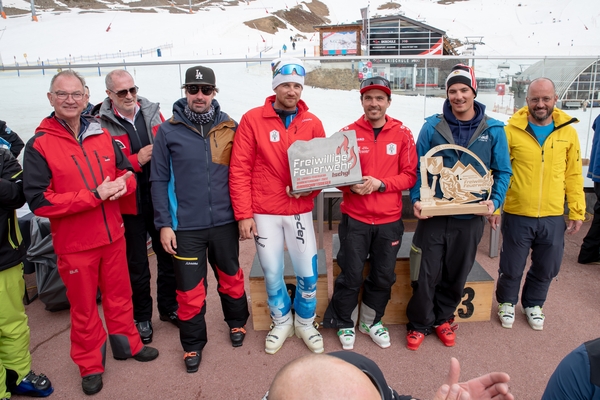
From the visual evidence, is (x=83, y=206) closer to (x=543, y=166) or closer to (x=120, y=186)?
(x=120, y=186)

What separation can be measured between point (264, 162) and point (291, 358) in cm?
147

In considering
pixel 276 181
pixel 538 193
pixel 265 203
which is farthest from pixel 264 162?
pixel 538 193

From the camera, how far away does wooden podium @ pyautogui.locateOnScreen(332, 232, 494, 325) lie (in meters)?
3.23

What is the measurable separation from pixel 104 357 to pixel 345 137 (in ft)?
7.54

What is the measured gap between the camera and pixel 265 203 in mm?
2791

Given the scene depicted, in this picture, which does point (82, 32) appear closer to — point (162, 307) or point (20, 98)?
point (20, 98)

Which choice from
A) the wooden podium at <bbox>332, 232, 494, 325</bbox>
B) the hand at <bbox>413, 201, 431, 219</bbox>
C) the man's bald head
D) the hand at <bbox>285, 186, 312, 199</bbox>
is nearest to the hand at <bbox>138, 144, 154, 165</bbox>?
the hand at <bbox>285, 186, 312, 199</bbox>

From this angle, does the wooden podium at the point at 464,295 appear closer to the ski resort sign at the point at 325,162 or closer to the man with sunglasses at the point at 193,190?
the ski resort sign at the point at 325,162

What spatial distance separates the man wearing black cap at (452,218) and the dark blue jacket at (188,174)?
1400mm

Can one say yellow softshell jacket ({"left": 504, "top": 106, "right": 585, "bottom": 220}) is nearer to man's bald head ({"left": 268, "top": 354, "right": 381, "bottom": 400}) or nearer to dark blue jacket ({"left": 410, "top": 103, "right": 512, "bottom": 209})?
dark blue jacket ({"left": 410, "top": 103, "right": 512, "bottom": 209})

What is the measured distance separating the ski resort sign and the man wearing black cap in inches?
21.6

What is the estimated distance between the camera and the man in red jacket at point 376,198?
9.09ft

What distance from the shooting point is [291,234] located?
2.87m

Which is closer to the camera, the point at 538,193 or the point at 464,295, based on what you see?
the point at 538,193
